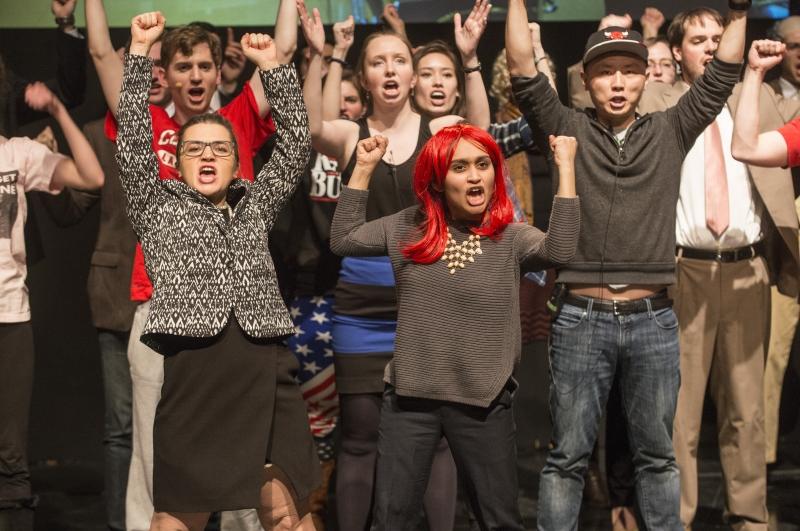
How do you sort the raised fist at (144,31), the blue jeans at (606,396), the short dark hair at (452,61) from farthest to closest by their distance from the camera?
the short dark hair at (452,61) → the blue jeans at (606,396) → the raised fist at (144,31)

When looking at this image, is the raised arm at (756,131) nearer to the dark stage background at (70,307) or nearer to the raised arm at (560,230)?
the raised arm at (560,230)

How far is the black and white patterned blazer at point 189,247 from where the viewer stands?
3.33 m

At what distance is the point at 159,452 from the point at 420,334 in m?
0.80

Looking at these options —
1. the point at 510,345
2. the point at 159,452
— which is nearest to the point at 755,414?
the point at 510,345

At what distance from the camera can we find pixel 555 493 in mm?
3711

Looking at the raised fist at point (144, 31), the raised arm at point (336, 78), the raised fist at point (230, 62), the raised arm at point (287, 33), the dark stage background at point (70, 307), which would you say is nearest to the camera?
the raised fist at point (144, 31)

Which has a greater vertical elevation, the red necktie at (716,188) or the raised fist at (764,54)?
the raised fist at (764,54)

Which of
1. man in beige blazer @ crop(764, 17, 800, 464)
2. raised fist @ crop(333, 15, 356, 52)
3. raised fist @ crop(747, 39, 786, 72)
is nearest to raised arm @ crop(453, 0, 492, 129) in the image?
raised fist @ crop(333, 15, 356, 52)

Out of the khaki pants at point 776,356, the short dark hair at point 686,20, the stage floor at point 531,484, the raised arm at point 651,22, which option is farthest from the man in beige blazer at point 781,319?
the short dark hair at point 686,20

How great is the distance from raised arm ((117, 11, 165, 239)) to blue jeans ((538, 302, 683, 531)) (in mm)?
1305

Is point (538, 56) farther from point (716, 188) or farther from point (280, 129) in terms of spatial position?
point (280, 129)

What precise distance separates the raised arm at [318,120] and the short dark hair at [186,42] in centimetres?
34

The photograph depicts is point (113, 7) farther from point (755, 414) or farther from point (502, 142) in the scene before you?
point (755, 414)

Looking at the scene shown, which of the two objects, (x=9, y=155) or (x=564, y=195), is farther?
(x=9, y=155)
